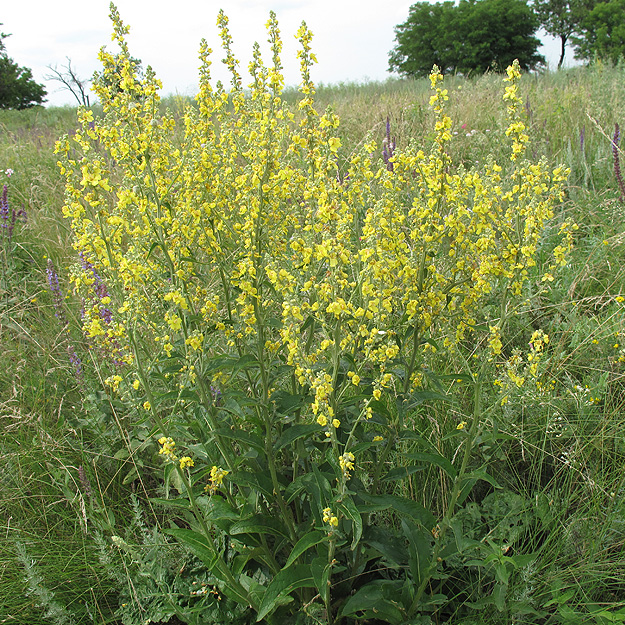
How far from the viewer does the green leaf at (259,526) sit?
185 centimetres

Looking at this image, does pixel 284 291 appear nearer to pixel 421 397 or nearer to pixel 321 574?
pixel 421 397

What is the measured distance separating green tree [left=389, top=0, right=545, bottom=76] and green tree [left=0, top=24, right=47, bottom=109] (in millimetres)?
34334

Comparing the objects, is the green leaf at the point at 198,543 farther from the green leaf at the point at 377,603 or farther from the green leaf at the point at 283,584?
the green leaf at the point at 377,603

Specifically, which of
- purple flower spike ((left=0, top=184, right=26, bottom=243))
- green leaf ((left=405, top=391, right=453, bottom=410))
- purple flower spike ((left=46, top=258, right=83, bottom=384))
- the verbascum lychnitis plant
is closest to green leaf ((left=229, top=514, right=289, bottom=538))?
the verbascum lychnitis plant

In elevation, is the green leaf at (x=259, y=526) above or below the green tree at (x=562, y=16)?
below

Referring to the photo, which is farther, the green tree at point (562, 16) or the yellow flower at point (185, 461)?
the green tree at point (562, 16)

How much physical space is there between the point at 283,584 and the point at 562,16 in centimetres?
6890

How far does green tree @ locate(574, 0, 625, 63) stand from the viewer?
4612 cm

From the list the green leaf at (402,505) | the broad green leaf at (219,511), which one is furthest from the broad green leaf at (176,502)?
the green leaf at (402,505)

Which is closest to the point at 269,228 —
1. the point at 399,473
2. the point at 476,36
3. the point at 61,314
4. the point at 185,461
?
the point at 185,461

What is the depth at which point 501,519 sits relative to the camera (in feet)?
7.82

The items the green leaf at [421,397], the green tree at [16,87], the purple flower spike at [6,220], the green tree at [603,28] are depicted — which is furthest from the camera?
the green tree at [603,28]

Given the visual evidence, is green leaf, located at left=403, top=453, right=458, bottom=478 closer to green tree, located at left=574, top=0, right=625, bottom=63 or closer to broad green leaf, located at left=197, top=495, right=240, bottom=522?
broad green leaf, located at left=197, top=495, right=240, bottom=522

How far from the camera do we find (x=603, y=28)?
47750 millimetres
